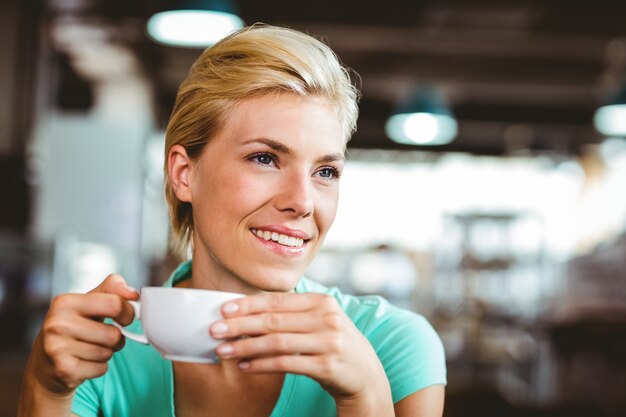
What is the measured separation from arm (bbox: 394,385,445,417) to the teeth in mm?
280

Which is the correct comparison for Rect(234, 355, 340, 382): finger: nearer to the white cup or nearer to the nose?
the white cup

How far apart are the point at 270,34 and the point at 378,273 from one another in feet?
35.2

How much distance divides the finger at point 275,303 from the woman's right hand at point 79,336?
19 cm

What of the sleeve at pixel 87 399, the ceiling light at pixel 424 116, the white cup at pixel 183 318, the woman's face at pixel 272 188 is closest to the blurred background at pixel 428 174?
the ceiling light at pixel 424 116

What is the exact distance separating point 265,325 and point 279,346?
0.09 feet

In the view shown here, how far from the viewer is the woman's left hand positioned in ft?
2.77

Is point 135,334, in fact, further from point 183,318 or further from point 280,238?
point 280,238

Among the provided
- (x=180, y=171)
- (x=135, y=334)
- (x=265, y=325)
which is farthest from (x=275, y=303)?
(x=180, y=171)

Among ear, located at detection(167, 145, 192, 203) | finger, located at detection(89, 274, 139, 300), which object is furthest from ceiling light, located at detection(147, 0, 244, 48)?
finger, located at detection(89, 274, 139, 300)

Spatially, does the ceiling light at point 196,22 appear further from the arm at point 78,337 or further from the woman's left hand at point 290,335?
the woman's left hand at point 290,335

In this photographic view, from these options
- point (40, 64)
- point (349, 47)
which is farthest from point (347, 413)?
point (349, 47)

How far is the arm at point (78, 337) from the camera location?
949 mm

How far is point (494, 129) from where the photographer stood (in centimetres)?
1182

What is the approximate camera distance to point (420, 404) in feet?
3.70
